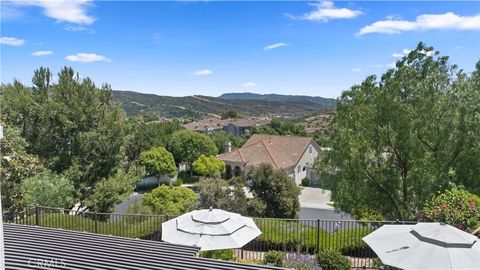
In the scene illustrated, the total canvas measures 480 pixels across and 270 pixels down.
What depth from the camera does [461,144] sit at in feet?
40.2

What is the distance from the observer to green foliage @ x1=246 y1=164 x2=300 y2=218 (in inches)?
880

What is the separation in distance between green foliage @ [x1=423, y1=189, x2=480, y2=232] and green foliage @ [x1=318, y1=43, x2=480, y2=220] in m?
3.56

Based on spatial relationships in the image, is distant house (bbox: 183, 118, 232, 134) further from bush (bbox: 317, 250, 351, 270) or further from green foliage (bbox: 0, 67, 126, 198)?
bush (bbox: 317, 250, 351, 270)

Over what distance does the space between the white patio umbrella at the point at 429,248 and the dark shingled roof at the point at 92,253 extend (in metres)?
2.03

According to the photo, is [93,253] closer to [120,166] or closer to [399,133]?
[399,133]

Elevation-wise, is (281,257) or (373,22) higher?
(373,22)

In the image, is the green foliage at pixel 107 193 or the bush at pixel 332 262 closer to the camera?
the bush at pixel 332 262

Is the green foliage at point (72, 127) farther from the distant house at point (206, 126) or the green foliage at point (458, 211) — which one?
the distant house at point (206, 126)

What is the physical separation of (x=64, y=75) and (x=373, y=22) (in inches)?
651

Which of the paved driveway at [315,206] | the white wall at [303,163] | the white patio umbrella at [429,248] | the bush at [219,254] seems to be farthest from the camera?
the white wall at [303,163]

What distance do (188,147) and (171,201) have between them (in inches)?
983

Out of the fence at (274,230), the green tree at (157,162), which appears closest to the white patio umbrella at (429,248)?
the fence at (274,230)

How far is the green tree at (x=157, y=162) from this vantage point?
3988cm

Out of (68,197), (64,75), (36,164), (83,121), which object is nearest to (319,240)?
(68,197)
